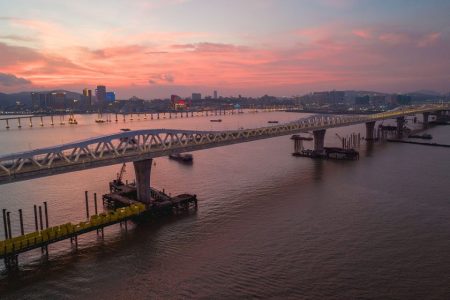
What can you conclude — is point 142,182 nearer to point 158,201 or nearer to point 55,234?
point 158,201

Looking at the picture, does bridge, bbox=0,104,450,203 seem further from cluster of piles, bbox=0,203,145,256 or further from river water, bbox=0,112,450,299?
river water, bbox=0,112,450,299

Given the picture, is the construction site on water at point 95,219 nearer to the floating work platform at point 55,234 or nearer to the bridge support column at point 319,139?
the floating work platform at point 55,234

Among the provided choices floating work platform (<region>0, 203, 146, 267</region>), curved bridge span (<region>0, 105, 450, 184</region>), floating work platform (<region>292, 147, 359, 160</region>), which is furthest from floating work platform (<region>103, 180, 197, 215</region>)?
floating work platform (<region>292, 147, 359, 160</region>)

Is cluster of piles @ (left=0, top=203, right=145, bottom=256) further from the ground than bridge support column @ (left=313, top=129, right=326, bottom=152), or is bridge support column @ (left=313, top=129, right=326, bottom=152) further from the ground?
bridge support column @ (left=313, top=129, right=326, bottom=152)

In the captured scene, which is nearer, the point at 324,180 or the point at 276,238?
the point at 276,238

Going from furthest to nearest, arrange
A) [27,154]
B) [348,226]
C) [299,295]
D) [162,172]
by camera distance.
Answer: [162,172]
[348,226]
[27,154]
[299,295]

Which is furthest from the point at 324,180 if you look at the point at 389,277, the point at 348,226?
the point at 389,277

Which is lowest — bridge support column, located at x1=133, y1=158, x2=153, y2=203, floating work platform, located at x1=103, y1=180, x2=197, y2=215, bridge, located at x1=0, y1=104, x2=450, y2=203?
floating work platform, located at x1=103, y1=180, x2=197, y2=215

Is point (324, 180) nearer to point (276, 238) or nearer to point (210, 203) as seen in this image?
→ point (210, 203)
